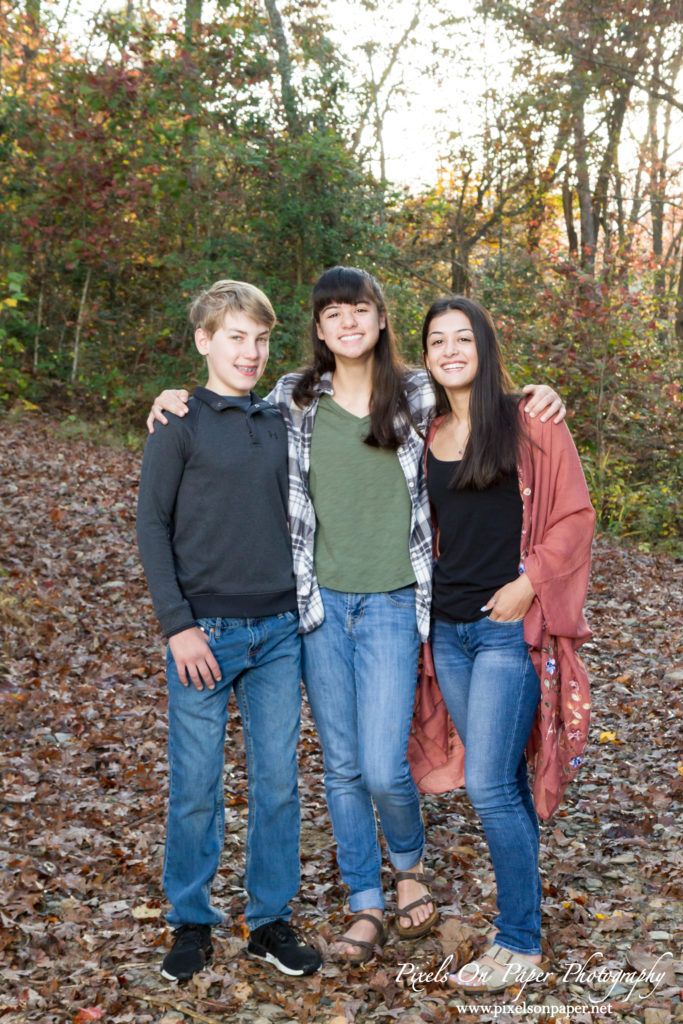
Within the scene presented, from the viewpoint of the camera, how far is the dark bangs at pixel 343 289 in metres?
3.46

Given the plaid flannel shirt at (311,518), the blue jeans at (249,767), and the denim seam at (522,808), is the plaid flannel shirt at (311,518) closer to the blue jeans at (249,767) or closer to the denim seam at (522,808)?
the blue jeans at (249,767)

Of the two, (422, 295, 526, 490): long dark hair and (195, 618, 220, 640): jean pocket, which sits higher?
(422, 295, 526, 490): long dark hair

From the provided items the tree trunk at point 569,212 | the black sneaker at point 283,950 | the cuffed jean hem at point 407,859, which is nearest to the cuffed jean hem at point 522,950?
the cuffed jean hem at point 407,859

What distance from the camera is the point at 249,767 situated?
11.3 feet

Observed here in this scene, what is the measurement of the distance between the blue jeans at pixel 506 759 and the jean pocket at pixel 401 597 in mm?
212

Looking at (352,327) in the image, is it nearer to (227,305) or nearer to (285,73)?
(227,305)

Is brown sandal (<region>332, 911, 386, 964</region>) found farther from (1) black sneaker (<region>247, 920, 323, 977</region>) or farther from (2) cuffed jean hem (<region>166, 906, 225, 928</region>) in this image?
(2) cuffed jean hem (<region>166, 906, 225, 928</region>)

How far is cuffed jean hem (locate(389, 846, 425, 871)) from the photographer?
3.62 metres

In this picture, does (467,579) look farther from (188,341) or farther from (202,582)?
(188,341)

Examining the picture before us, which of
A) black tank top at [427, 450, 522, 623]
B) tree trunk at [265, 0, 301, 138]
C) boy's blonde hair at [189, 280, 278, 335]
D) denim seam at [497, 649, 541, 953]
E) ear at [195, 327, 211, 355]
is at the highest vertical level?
tree trunk at [265, 0, 301, 138]

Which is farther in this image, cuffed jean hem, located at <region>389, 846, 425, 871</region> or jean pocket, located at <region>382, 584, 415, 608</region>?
cuffed jean hem, located at <region>389, 846, 425, 871</region>

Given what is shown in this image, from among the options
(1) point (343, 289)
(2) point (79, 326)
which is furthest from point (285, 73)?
(1) point (343, 289)

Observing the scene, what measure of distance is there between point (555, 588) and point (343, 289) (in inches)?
51.7

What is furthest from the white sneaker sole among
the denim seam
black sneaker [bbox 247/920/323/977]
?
the denim seam
